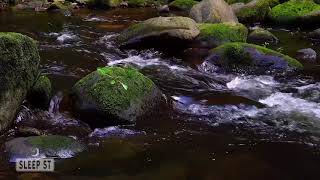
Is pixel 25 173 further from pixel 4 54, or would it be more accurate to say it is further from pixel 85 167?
pixel 4 54

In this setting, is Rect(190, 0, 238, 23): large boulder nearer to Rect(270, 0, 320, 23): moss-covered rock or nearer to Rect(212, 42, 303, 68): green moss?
Rect(270, 0, 320, 23): moss-covered rock

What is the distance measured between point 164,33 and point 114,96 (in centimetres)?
447

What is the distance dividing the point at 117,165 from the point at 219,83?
4293 mm

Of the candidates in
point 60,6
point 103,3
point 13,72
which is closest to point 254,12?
point 103,3

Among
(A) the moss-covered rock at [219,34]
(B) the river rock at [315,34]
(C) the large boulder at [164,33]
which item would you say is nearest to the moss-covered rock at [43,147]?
(C) the large boulder at [164,33]

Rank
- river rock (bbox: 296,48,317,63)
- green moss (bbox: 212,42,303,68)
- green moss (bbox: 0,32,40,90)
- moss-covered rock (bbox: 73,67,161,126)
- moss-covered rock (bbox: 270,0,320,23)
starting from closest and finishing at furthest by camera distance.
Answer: green moss (bbox: 0,32,40,90) → moss-covered rock (bbox: 73,67,161,126) → green moss (bbox: 212,42,303,68) → river rock (bbox: 296,48,317,63) → moss-covered rock (bbox: 270,0,320,23)

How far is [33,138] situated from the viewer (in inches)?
232

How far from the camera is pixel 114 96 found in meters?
7.00

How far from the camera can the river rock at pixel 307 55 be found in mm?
→ 11171

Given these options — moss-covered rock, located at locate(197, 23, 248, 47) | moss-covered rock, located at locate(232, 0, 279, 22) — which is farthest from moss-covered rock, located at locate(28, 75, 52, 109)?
moss-covered rock, located at locate(232, 0, 279, 22)

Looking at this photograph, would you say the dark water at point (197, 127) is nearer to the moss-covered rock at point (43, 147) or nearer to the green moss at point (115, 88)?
the moss-covered rock at point (43, 147)

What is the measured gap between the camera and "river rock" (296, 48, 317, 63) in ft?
36.7

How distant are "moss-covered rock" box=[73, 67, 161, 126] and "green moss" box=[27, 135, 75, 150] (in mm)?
931

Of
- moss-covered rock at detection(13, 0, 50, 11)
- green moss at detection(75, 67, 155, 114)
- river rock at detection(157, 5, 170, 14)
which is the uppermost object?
green moss at detection(75, 67, 155, 114)
